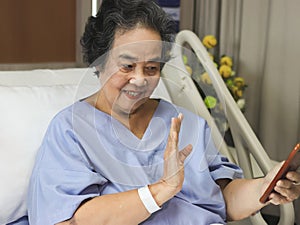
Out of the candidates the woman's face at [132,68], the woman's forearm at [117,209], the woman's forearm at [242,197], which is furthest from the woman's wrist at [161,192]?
the woman's forearm at [242,197]

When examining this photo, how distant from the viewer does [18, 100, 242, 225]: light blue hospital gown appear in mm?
1305

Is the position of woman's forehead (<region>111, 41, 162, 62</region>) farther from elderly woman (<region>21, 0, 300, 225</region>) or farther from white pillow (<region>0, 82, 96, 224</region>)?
white pillow (<region>0, 82, 96, 224</region>)

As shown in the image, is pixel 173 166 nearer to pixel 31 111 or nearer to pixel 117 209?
pixel 117 209

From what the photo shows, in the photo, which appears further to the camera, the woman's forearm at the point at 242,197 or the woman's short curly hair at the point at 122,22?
the woman's forearm at the point at 242,197

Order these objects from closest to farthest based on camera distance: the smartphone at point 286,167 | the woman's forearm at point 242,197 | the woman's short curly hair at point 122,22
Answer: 1. the smartphone at point 286,167
2. the woman's short curly hair at point 122,22
3. the woman's forearm at point 242,197

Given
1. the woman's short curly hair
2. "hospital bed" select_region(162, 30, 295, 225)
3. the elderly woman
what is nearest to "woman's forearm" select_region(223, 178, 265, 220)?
the elderly woman

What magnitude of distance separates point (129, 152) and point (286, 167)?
0.38m

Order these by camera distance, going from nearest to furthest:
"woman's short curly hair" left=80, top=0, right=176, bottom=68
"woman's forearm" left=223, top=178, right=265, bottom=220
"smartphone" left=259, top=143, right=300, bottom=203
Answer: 1. "smartphone" left=259, top=143, right=300, bottom=203
2. "woman's short curly hair" left=80, top=0, right=176, bottom=68
3. "woman's forearm" left=223, top=178, right=265, bottom=220

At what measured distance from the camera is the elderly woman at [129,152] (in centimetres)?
125

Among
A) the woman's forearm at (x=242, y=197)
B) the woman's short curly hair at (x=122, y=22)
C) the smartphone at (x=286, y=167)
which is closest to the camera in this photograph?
the smartphone at (x=286, y=167)

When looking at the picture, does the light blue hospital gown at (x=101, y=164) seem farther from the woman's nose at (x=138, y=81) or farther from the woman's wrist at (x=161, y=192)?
the woman's nose at (x=138, y=81)

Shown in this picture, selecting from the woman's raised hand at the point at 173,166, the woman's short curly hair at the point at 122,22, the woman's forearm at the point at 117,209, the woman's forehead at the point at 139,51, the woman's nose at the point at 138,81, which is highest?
the woman's short curly hair at the point at 122,22

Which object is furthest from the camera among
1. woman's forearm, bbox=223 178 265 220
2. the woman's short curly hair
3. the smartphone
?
woman's forearm, bbox=223 178 265 220

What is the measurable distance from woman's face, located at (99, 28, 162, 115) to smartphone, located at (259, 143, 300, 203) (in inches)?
13.5
